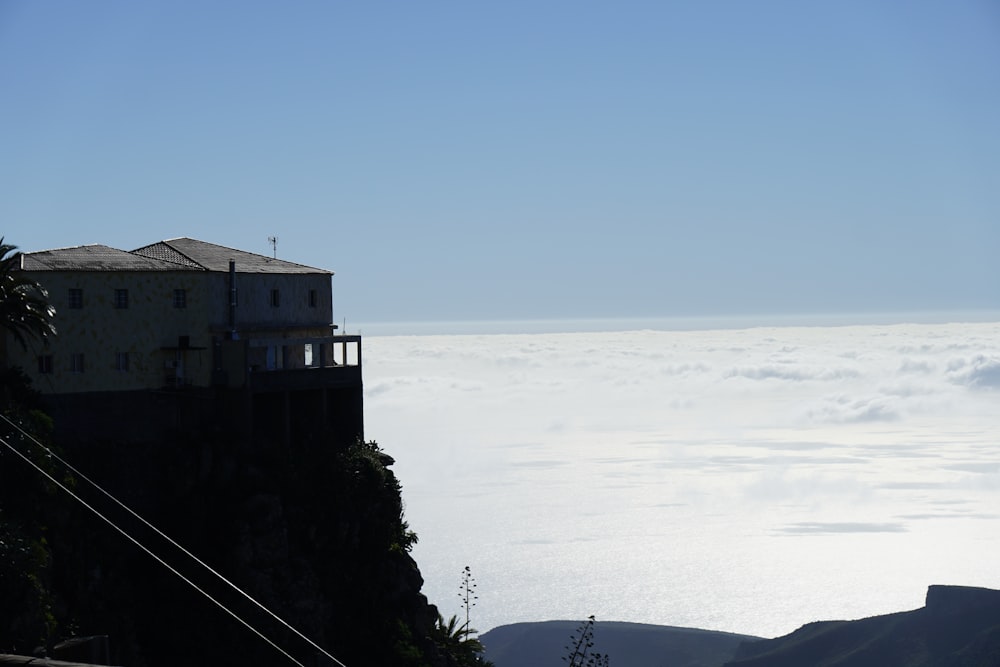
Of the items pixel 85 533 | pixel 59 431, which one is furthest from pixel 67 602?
pixel 59 431

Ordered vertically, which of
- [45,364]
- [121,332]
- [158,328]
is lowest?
[45,364]

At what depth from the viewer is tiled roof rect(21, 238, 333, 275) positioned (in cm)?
5309

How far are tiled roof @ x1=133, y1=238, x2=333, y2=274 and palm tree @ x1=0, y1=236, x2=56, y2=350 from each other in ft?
31.7

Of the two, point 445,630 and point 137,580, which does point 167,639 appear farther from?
point 445,630

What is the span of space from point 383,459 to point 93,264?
791 inches

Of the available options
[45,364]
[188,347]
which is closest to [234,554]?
[188,347]

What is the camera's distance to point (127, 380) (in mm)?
54031

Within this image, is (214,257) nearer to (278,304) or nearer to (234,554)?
(278,304)

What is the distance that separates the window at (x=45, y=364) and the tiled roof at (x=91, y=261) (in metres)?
4.24

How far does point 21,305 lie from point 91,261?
708 cm

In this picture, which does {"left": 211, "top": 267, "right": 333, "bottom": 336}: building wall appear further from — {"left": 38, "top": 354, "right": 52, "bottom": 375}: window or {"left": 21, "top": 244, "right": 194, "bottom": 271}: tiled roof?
{"left": 38, "top": 354, "right": 52, "bottom": 375}: window

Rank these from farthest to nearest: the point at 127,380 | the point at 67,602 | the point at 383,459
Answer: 1. the point at 383,459
2. the point at 127,380
3. the point at 67,602

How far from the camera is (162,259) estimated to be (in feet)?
192

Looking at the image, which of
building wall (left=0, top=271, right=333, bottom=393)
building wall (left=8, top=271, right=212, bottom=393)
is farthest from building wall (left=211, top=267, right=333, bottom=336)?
building wall (left=8, top=271, right=212, bottom=393)
